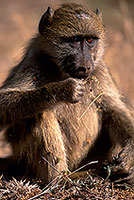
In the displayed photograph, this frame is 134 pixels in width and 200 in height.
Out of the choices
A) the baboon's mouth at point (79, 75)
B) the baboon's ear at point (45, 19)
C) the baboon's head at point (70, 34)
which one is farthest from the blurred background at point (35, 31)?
the baboon's mouth at point (79, 75)

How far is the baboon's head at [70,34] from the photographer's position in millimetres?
4250

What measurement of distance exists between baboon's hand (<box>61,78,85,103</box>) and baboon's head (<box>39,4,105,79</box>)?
0.30m

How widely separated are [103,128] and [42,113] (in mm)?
1105

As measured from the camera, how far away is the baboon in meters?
4.02

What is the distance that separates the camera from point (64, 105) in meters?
4.35

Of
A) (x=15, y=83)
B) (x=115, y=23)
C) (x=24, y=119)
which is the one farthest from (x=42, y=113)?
(x=115, y=23)

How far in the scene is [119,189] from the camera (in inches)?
155

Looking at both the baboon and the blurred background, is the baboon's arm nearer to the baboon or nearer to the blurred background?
the baboon

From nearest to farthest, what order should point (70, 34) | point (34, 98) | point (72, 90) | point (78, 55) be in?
point (72, 90) < point (34, 98) < point (78, 55) < point (70, 34)

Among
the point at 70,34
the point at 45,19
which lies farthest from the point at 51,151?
the point at 45,19

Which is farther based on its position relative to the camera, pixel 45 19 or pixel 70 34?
pixel 45 19

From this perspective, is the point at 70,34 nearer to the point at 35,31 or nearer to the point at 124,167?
the point at 124,167

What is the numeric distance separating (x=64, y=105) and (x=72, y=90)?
2.01ft

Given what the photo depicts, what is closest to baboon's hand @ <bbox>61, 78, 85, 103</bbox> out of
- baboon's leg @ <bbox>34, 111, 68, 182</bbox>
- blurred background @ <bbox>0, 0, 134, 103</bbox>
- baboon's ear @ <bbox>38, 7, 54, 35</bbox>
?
baboon's leg @ <bbox>34, 111, 68, 182</bbox>
